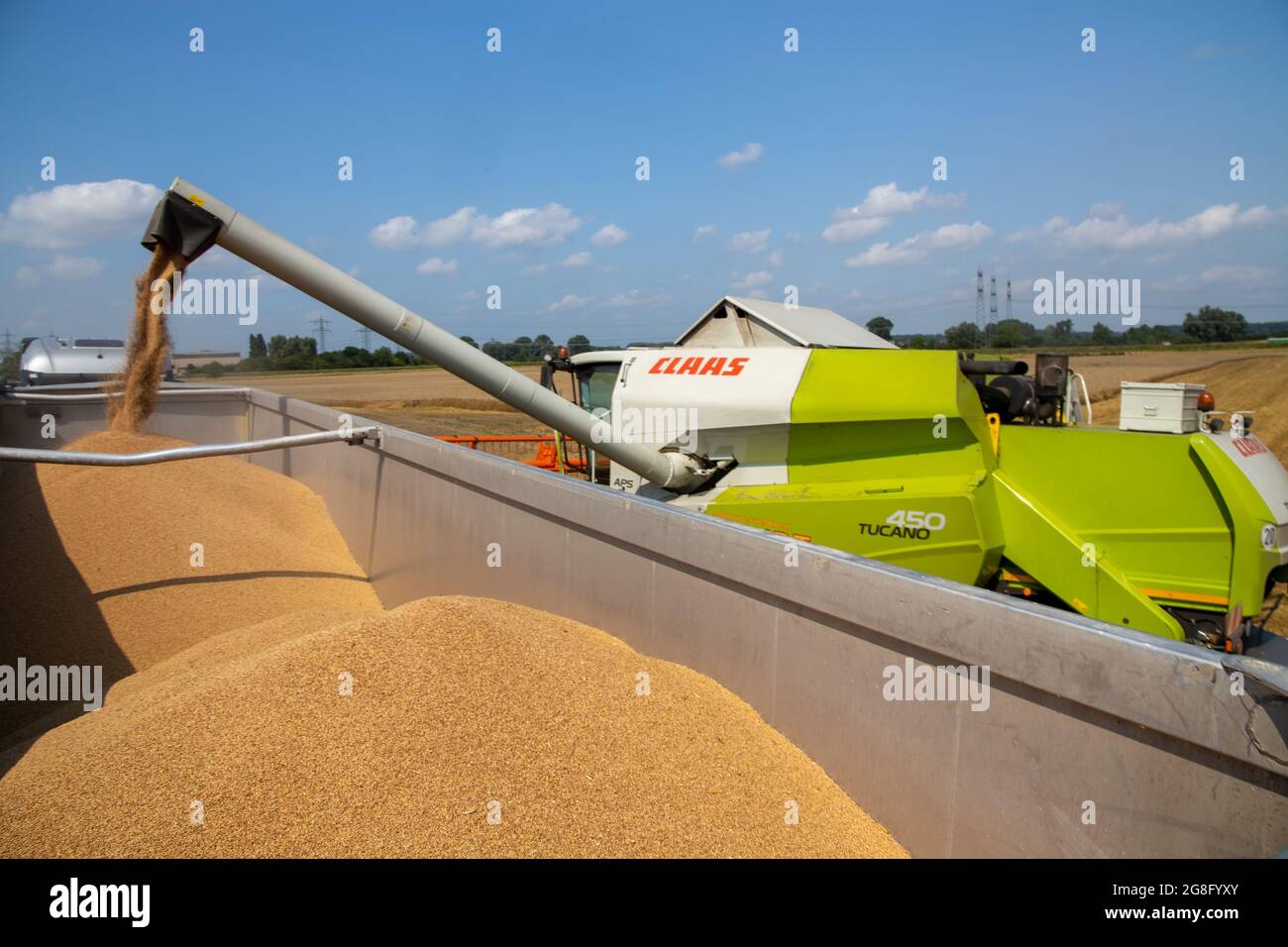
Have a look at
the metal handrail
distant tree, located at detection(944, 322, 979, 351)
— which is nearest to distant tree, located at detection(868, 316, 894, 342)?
the metal handrail

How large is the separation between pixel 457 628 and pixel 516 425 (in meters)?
21.4

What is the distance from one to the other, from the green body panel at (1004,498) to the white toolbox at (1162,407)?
0.09 meters

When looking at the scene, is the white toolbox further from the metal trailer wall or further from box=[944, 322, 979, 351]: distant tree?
box=[944, 322, 979, 351]: distant tree

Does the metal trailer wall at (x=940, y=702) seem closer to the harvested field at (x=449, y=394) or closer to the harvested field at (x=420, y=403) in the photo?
the harvested field at (x=420, y=403)

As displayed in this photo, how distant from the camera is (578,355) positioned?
7.14m

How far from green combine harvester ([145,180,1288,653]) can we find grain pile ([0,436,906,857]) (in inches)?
70.8

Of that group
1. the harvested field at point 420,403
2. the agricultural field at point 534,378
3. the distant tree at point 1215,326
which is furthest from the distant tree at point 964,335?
the distant tree at point 1215,326

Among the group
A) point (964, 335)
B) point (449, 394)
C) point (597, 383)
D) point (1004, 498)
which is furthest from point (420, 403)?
point (1004, 498)

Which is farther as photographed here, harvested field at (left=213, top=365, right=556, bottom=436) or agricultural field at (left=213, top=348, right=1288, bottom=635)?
harvested field at (left=213, top=365, right=556, bottom=436)

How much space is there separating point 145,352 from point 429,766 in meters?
5.26

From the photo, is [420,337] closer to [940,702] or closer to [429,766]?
[429,766]

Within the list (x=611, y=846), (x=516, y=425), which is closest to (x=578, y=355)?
(x=611, y=846)

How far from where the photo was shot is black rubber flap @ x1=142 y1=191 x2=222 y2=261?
4438mm
